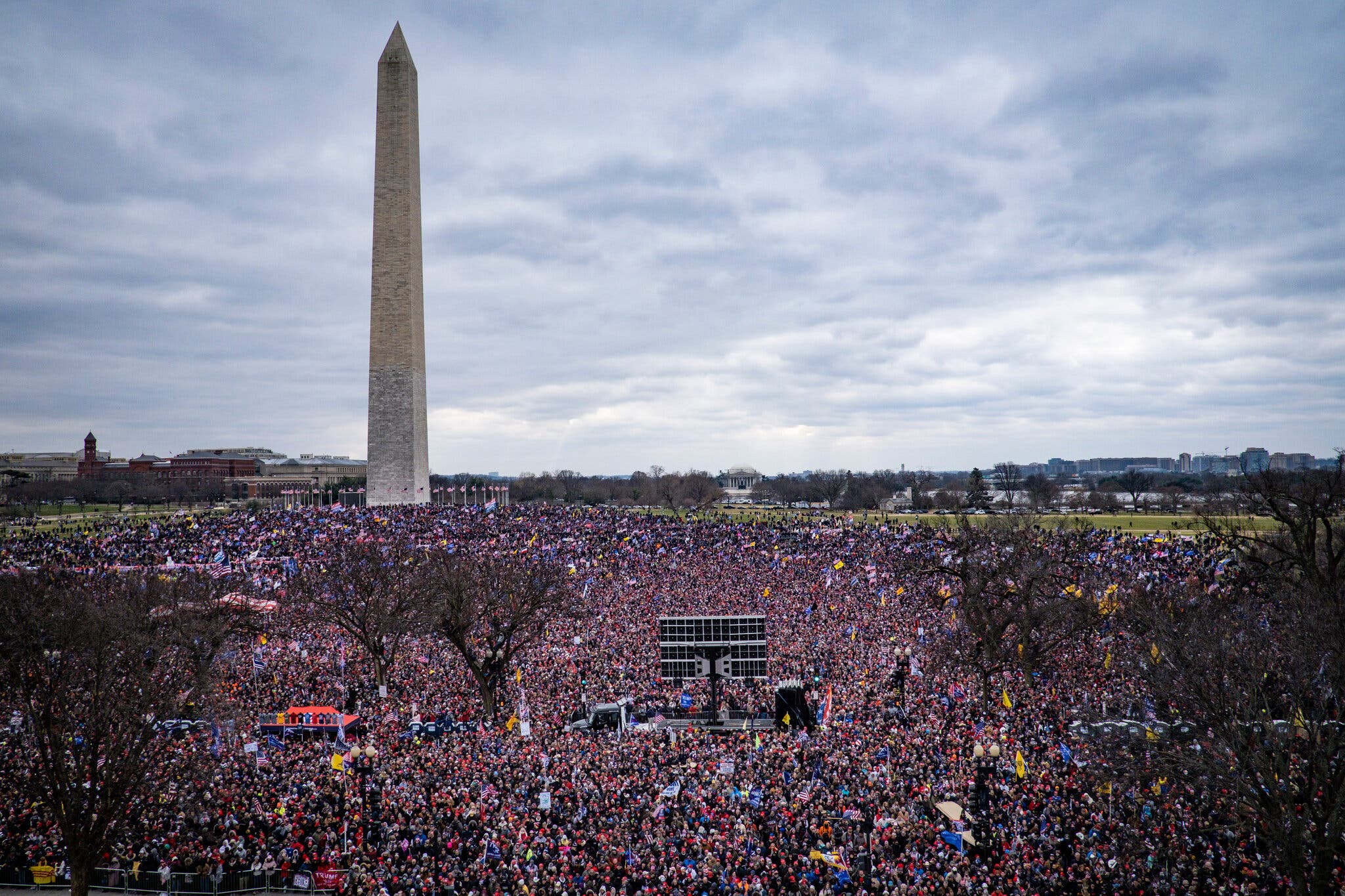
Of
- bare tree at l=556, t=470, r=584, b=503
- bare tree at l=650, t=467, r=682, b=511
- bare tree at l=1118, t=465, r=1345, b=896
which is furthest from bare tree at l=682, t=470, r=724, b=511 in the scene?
bare tree at l=1118, t=465, r=1345, b=896

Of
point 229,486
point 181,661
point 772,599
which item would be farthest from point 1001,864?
point 229,486

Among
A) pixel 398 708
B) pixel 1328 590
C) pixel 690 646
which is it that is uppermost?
pixel 1328 590

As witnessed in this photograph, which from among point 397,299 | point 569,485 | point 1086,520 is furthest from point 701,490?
point 397,299

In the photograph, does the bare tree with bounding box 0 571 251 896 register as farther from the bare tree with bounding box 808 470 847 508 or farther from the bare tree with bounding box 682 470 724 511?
the bare tree with bounding box 808 470 847 508

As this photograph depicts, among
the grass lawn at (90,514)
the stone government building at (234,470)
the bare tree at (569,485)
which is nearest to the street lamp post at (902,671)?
the grass lawn at (90,514)

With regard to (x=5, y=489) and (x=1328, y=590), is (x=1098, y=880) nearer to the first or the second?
(x=1328, y=590)

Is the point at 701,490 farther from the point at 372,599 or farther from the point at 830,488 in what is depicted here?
the point at 372,599
